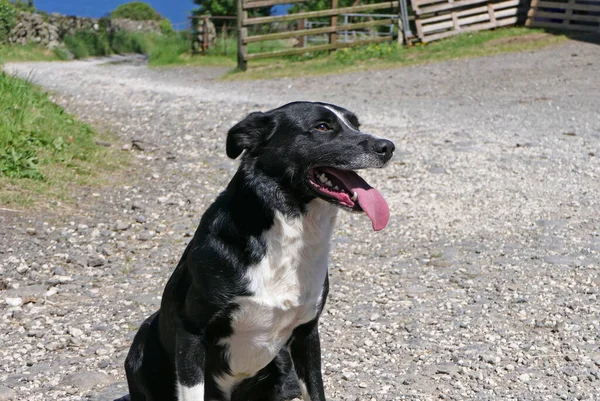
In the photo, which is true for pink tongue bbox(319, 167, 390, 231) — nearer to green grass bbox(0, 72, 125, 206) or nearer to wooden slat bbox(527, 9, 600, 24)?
green grass bbox(0, 72, 125, 206)

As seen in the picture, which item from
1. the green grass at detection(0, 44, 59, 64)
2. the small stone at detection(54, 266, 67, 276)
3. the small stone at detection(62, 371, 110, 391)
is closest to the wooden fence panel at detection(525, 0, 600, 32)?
the green grass at detection(0, 44, 59, 64)

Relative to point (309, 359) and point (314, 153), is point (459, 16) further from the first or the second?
point (309, 359)

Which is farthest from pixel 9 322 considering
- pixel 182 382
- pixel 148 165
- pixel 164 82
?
pixel 164 82

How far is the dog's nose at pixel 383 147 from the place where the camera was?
134 inches

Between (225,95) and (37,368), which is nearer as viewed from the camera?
(37,368)

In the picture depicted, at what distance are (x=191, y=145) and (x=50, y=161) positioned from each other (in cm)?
235

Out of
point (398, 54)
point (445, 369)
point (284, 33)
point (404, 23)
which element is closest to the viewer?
point (445, 369)

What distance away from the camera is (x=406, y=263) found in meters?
6.09

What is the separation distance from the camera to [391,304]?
5.25 m

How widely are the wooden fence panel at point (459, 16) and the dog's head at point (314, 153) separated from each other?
17918mm

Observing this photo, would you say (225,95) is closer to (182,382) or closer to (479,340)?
(479,340)

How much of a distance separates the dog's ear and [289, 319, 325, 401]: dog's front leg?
83 centimetres

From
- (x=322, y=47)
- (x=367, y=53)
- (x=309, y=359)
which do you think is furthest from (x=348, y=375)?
(x=322, y=47)

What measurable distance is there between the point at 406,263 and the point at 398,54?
1389 centimetres
